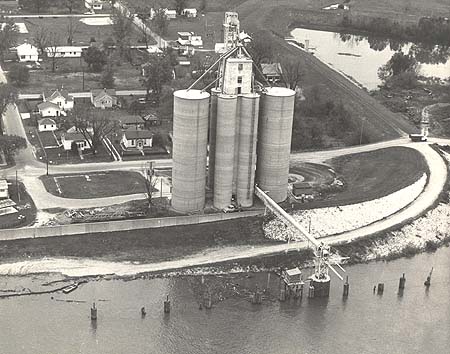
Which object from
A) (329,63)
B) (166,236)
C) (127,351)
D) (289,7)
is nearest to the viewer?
(127,351)

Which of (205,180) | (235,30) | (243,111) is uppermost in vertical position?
(235,30)

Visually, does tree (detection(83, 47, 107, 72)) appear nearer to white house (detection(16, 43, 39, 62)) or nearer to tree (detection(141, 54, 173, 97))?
white house (detection(16, 43, 39, 62))

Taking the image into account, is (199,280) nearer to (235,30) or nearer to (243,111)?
(243,111)

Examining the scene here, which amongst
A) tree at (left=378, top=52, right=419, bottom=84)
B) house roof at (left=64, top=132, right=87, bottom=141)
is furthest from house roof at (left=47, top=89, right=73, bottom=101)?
tree at (left=378, top=52, right=419, bottom=84)

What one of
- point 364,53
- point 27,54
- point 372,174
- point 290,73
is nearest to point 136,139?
point 372,174

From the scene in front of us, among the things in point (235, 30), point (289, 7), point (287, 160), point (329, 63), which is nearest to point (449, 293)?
point (287, 160)

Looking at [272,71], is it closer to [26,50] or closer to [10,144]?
[26,50]
